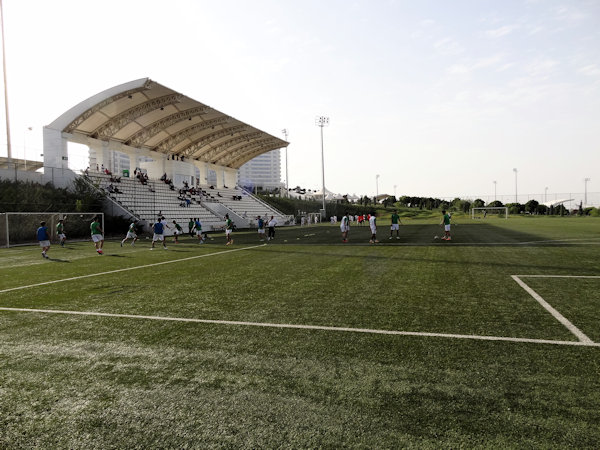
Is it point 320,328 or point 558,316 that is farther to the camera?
point 558,316

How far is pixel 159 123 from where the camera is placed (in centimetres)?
3872

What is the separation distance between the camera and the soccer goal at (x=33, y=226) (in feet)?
73.2

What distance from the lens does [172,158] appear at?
4712 cm

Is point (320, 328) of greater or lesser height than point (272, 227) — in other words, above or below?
below

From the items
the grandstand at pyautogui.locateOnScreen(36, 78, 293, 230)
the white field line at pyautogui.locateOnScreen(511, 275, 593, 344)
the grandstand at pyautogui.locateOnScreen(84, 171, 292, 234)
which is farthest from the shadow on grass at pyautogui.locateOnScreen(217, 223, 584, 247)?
the grandstand at pyautogui.locateOnScreen(36, 78, 293, 230)

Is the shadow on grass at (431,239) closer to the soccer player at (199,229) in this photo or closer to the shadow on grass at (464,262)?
the soccer player at (199,229)

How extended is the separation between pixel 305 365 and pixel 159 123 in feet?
131

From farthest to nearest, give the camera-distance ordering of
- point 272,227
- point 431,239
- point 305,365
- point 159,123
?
point 159,123, point 272,227, point 431,239, point 305,365

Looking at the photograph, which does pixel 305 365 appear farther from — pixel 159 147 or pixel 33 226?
pixel 159 147

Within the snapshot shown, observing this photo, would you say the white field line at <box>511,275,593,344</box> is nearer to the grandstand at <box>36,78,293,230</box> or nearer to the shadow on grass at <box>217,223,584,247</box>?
the shadow on grass at <box>217,223,584,247</box>

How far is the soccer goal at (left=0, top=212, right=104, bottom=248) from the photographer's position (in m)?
22.3

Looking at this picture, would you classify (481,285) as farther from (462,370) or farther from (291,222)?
(291,222)

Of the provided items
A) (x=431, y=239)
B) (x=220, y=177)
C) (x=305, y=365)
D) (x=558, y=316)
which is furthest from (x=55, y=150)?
(x=558, y=316)

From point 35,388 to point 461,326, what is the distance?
5256mm
